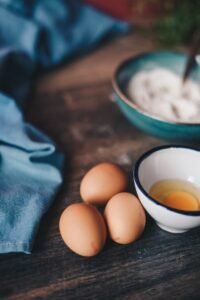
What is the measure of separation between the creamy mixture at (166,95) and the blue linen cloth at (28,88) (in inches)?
9.0

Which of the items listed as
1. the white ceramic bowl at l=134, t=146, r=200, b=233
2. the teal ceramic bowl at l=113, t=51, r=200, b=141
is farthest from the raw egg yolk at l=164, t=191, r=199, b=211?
the teal ceramic bowl at l=113, t=51, r=200, b=141

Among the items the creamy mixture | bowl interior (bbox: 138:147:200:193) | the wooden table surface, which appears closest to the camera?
the wooden table surface

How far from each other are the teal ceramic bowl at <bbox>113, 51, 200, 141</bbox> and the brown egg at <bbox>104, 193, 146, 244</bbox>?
202 mm

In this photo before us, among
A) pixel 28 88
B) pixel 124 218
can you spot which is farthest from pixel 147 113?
pixel 28 88

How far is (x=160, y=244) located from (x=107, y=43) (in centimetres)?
75

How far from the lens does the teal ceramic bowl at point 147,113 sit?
760 mm

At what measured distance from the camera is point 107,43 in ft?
3.96

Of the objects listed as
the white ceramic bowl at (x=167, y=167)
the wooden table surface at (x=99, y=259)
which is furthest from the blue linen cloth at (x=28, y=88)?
the white ceramic bowl at (x=167, y=167)

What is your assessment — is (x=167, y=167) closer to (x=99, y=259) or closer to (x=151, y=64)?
(x=99, y=259)

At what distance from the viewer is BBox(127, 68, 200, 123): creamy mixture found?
828mm

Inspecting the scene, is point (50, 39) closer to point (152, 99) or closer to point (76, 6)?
point (76, 6)

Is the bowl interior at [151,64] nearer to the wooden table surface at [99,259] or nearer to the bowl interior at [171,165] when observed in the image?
the wooden table surface at [99,259]

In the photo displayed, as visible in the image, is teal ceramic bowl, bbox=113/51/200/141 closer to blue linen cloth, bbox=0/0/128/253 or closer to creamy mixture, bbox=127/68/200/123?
creamy mixture, bbox=127/68/200/123

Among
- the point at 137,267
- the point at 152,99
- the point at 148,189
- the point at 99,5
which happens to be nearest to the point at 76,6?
the point at 99,5
